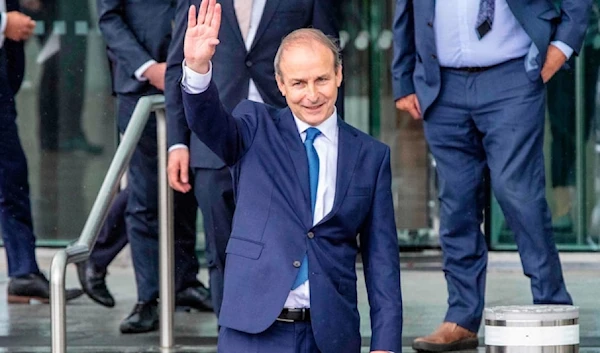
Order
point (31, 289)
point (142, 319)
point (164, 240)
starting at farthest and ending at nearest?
point (31, 289) < point (142, 319) < point (164, 240)

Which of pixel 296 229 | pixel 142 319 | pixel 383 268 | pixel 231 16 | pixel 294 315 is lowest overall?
pixel 142 319

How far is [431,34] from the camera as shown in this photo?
6.38 m

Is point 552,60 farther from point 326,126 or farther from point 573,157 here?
point 573,157

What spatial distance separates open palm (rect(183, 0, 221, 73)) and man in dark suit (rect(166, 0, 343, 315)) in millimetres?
1795

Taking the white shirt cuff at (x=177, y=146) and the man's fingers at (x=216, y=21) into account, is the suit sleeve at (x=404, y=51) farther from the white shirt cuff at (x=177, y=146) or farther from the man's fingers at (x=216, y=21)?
the man's fingers at (x=216, y=21)

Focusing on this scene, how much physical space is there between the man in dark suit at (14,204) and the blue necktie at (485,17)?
2679 millimetres

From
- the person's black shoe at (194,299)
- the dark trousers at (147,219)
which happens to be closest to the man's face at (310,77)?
the dark trousers at (147,219)

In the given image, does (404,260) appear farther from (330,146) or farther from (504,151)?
(330,146)

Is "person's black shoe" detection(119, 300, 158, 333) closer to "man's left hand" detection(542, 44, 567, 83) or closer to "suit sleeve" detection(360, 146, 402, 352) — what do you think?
"man's left hand" detection(542, 44, 567, 83)

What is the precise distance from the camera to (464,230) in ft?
20.9

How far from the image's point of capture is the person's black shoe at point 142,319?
716 centimetres

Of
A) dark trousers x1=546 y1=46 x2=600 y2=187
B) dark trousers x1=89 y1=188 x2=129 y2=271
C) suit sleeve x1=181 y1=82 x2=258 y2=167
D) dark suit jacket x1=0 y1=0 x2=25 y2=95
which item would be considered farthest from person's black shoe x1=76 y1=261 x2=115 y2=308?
suit sleeve x1=181 y1=82 x2=258 y2=167

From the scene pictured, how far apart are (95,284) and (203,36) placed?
4014mm

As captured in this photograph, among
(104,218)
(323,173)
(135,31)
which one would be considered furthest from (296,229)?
(135,31)
